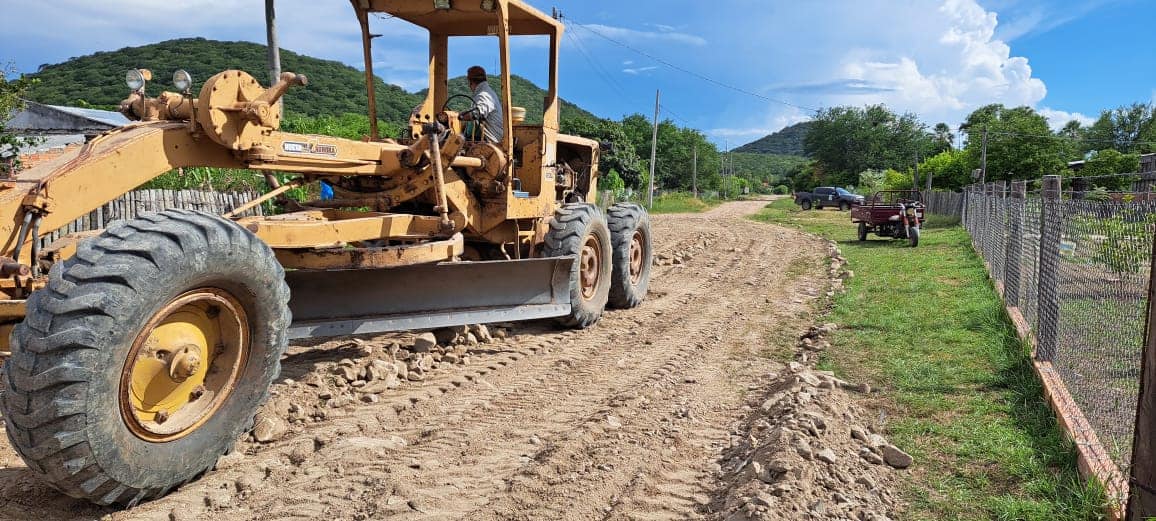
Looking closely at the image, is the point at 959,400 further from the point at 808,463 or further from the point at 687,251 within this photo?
the point at 687,251

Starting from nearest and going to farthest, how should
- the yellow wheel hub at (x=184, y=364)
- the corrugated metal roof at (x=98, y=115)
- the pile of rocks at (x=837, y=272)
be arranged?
the yellow wheel hub at (x=184, y=364) < the pile of rocks at (x=837, y=272) < the corrugated metal roof at (x=98, y=115)

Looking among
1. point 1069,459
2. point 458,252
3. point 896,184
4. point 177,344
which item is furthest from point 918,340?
point 896,184

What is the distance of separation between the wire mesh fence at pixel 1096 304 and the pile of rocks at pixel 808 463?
39.9 inches

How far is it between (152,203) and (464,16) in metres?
6.35

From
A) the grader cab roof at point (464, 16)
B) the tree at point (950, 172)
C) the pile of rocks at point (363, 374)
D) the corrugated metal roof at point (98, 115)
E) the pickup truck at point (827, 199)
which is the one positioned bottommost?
the pile of rocks at point (363, 374)

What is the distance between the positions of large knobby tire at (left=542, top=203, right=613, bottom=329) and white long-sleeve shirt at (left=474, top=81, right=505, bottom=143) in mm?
998

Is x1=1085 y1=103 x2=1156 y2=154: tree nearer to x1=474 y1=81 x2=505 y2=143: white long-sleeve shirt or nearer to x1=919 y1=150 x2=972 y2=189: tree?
x1=919 y1=150 x2=972 y2=189: tree

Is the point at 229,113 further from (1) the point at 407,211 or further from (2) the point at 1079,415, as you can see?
(2) the point at 1079,415

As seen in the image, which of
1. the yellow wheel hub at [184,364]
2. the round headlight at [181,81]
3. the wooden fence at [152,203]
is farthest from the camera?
the wooden fence at [152,203]

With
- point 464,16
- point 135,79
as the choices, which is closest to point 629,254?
point 464,16

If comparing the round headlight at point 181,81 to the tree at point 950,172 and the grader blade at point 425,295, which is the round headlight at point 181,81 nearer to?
the grader blade at point 425,295

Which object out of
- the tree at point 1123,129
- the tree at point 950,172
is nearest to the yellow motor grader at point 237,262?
the tree at point 950,172

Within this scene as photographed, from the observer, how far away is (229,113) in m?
4.33

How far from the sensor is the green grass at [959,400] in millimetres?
3598
